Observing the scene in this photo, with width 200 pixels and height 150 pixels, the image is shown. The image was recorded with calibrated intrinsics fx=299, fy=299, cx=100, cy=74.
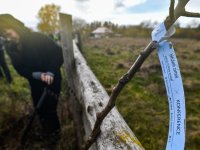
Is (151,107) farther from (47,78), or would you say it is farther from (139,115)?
(47,78)

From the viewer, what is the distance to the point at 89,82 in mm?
2889

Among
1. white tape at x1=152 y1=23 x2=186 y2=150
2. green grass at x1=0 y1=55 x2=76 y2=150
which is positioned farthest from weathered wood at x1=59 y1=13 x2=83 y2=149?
white tape at x1=152 y1=23 x2=186 y2=150

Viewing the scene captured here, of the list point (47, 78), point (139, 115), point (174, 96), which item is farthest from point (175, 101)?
point (139, 115)

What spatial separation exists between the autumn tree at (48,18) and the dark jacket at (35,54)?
73184mm

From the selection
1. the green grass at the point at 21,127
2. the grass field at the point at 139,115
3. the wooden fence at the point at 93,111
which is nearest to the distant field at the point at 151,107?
the grass field at the point at 139,115

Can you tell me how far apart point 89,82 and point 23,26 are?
1.40 meters

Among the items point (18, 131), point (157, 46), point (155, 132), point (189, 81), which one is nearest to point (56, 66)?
point (18, 131)

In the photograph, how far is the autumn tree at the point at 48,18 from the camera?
252 ft

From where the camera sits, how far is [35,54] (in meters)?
3.87

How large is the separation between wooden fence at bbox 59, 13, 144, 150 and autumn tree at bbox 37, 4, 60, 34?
73.6 meters

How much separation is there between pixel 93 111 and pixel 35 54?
1987 mm

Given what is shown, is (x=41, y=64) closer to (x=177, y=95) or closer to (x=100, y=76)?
(x=100, y=76)

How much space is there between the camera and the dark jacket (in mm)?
3818

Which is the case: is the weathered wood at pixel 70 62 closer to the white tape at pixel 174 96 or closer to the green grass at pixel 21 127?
the green grass at pixel 21 127
